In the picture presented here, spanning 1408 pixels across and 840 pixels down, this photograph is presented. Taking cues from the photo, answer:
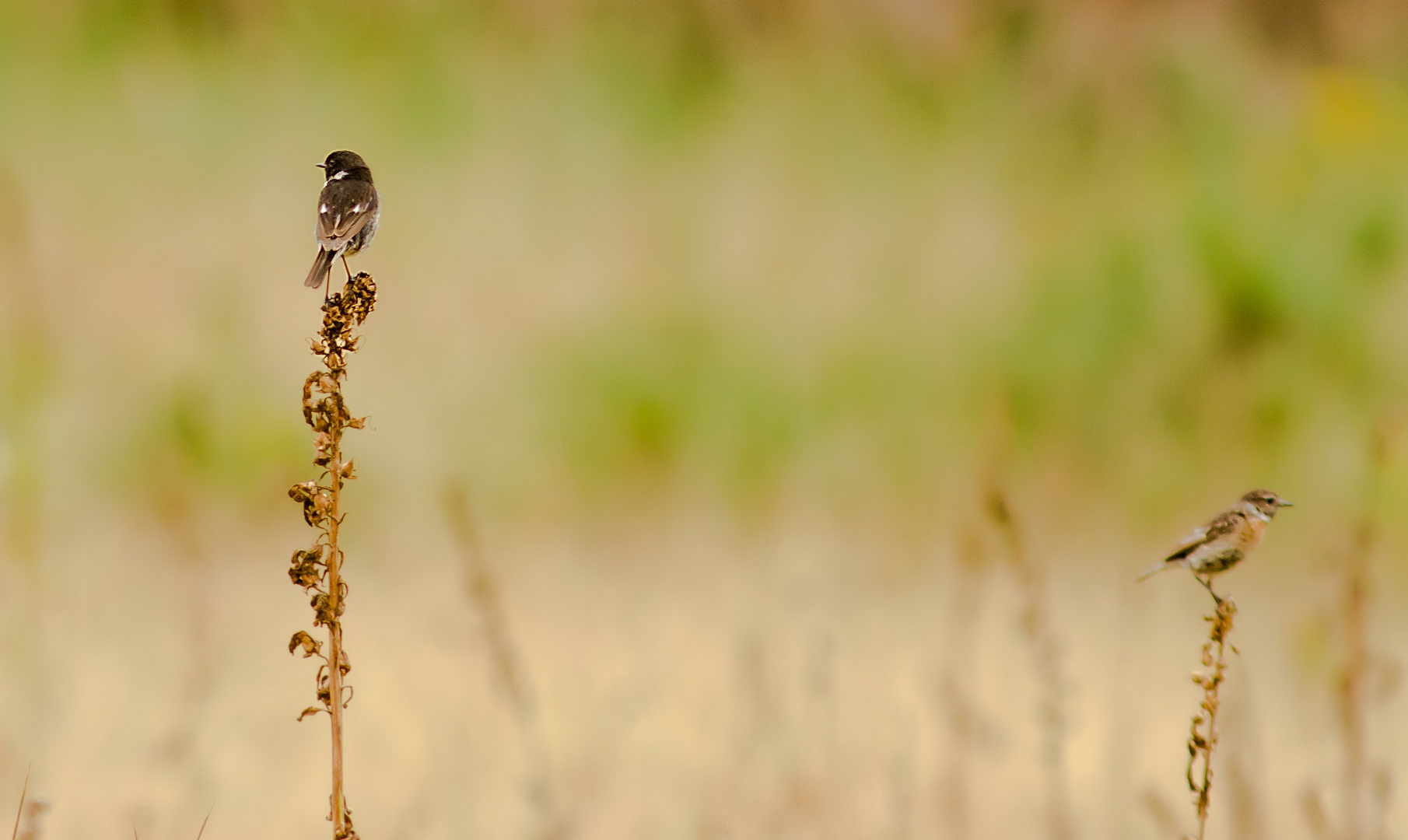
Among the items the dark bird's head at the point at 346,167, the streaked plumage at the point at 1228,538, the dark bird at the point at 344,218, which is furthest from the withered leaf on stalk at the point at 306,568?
the streaked plumage at the point at 1228,538

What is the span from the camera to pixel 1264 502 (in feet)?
8.89

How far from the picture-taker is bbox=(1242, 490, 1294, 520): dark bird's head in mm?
2658

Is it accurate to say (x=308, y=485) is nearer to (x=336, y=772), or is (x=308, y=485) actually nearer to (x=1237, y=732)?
(x=336, y=772)

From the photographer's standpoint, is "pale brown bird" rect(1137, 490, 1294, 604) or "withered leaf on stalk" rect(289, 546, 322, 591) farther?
"pale brown bird" rect(1137, 490, 1294, 604)

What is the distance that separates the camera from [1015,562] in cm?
261

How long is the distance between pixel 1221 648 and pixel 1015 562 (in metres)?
0.56

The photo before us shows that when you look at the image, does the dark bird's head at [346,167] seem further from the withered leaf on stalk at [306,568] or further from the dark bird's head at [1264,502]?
the dark bird's head at [1264,502]

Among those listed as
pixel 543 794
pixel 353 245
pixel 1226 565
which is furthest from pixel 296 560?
pixel 1226 565

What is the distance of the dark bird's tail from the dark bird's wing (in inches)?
1.0

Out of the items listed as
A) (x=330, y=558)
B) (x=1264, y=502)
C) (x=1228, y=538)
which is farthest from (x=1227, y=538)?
(x=330, y=558)

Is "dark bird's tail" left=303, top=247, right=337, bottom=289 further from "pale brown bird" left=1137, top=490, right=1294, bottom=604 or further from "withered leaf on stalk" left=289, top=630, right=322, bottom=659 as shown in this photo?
"pale brown bird" left=1137, top=490, right=1294, bottom=604

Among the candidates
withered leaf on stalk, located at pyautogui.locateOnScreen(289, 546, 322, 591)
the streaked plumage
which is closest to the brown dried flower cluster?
the streaked plumage

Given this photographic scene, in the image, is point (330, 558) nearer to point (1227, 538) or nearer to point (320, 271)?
point (320, 271)

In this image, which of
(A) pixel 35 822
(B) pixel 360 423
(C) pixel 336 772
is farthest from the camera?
(A) pixel 35 822
